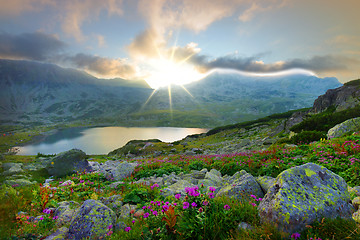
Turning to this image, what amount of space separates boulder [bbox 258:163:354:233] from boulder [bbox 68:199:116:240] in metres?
4.29

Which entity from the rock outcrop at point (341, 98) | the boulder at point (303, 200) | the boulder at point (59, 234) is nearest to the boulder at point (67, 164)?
the boulder at point (59, 234)

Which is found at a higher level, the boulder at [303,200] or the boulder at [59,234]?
the boulder at [303,200]

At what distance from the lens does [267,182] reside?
6074 mm

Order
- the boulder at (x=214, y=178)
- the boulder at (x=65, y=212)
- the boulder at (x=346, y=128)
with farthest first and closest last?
the boulder at (x=346, y=128)
the boulder at (x=214, y=178)
the boulder at (x=65, y=212)

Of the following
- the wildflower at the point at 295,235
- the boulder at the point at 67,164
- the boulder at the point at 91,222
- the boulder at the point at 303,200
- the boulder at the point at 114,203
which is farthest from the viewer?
the boulder at the point at 67,164

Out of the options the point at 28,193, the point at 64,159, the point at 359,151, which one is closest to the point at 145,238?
the point at 28,193

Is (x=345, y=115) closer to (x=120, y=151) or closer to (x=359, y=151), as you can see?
(x=359, y=151)

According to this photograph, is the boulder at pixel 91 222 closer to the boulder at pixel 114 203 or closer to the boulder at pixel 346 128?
the boulder at pixel 114 203

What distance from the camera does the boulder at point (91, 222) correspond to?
456 centimetres

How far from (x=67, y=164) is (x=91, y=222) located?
575 inches

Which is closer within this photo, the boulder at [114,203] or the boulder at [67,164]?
the boulder at [114,203]

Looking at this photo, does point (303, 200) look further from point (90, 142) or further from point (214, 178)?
point (90, 142)

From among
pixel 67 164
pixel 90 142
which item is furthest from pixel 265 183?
pixel 90 142

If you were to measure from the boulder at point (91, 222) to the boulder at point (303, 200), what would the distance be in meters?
4.29
